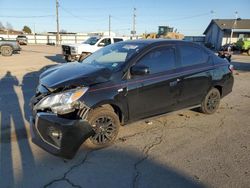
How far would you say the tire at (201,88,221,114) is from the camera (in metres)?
5.98

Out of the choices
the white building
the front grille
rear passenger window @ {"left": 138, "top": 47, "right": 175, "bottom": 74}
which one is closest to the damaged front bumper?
rear passenger window @ {"left": 138, "top": 47, "right": 175, "bottom": 74}

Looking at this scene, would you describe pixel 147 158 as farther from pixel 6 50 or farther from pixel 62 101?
pixel 6 50

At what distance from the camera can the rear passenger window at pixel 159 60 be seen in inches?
185

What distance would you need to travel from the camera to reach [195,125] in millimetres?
5500

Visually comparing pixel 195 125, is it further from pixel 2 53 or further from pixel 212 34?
pixel 212 34

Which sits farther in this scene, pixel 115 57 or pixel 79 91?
pixel 115 57

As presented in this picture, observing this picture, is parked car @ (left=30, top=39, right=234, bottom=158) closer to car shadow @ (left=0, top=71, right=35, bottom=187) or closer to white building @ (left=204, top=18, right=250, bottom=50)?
car shadow @ (left=0, top=71, right=35, bottom=187)

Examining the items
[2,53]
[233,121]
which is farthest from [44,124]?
[2,53]

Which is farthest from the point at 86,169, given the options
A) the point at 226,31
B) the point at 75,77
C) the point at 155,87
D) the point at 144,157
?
the point at 226,31

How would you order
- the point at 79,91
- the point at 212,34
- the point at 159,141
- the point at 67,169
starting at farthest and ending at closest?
the point at 212,34, the point at 159,141, the point at 79,91, the point at 67,169

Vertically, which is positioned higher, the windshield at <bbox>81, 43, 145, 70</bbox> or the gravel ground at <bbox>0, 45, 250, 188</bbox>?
the windshield at <bbox>81, 43, 145, 70</bbox>

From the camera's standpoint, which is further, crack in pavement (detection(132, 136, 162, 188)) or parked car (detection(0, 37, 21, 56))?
parked car (detection(0, 37, 21, 56))

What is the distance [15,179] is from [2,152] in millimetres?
864

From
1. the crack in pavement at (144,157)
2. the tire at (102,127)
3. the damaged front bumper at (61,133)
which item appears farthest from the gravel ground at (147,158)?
the damaged front bumper at (61,133)
